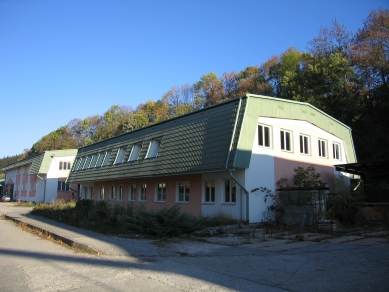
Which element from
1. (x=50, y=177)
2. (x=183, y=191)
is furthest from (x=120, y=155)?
(x=50, y=177)

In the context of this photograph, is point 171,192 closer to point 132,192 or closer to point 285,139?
point 132,192

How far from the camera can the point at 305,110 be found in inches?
902

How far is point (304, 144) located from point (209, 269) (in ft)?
54.7

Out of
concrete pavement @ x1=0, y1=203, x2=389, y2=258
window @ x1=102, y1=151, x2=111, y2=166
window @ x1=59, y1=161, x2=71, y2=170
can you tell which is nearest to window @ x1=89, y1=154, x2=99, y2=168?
window @ x1=102, y1=151, x2=111, y2=166

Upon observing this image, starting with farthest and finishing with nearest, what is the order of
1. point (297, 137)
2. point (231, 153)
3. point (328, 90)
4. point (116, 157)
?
point (328, 90), point (116, 157), point (297, 137), point (231, 153)

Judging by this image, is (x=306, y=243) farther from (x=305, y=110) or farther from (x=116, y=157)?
(x=116, y=157)

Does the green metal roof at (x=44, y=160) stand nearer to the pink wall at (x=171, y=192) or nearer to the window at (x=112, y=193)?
the window at (x=112, y=193)

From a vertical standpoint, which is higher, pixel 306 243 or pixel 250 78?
pixel 250 78

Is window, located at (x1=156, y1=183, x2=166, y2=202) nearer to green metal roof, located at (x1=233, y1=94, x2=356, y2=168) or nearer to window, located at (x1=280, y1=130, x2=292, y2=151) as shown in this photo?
green metal roof, located at (x1=233, y1=94, x2=356, y2=168)

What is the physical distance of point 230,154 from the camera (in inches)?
705

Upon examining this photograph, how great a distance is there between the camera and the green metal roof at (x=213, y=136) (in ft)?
60.1

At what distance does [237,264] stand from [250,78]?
41539 mm

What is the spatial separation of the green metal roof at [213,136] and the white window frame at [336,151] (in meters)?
0.74

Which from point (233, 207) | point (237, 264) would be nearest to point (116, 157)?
point (233, 207)
